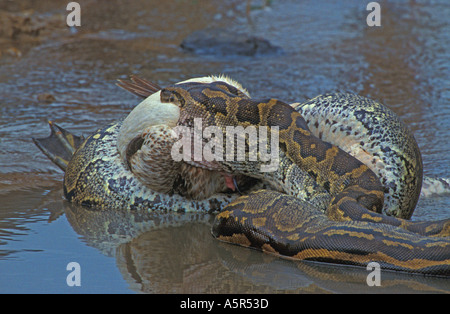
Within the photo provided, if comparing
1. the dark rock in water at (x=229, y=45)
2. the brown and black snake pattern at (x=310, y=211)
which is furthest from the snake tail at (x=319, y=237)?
the dark rock in water at (x=229, y=45)

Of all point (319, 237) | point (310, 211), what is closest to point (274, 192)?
point (310, 211)

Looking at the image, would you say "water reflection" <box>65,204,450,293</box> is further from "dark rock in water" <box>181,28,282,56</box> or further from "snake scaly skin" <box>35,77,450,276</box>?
"dark rock in water" <box>181,28,282,56</box>

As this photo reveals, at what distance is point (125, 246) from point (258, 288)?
4.24 feet

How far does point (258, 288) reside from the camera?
4.38 meters

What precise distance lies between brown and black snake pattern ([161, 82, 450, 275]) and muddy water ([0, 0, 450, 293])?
0.41 feet

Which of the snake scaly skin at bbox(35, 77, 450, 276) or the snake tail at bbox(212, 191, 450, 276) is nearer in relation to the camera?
the snake tail at bbox(212, 191, 450, 276)

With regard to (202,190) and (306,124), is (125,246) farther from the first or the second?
(306,124)

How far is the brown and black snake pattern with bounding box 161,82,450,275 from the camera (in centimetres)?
455

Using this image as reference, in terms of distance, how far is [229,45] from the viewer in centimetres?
1233

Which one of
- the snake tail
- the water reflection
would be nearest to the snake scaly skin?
the snake tail

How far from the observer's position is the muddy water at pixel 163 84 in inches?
Result: 181

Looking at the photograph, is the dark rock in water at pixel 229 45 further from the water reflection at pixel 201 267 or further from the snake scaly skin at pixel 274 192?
the water reflection at pixel 201 267

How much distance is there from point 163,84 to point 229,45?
255 cm

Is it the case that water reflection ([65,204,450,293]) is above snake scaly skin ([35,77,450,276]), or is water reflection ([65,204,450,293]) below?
below
